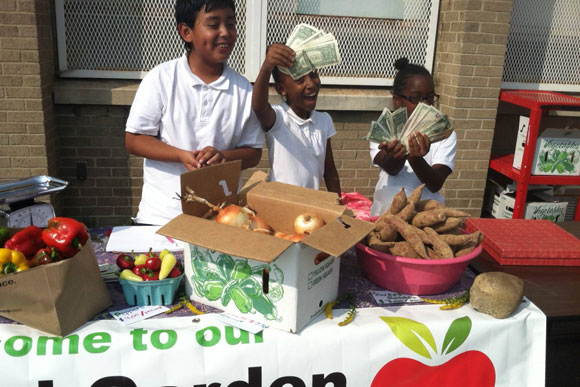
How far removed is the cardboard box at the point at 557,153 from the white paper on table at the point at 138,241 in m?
3.78

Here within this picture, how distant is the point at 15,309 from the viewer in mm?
1714

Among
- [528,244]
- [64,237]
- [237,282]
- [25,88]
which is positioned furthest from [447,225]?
[25,88]

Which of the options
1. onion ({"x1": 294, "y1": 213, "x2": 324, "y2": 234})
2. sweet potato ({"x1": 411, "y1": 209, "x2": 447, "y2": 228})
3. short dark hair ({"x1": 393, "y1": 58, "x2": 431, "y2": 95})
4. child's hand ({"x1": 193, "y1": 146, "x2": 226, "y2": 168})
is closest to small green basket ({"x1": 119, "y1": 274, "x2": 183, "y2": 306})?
onion ({"x1": 294, "y1": 213, "x2": 324, "y2": 234})

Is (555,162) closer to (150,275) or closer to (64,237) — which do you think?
(150,275)

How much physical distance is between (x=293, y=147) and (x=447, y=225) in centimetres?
108

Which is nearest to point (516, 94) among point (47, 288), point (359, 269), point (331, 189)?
point (331, 189)

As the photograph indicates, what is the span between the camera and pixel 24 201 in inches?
93.9

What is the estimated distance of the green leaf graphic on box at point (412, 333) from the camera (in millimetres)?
1890

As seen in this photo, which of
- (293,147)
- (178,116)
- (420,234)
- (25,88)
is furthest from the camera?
(25,88)

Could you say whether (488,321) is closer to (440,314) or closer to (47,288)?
(440,314)

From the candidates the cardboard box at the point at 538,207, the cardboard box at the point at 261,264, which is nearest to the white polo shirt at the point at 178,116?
the cardboard box at the point at 261,264

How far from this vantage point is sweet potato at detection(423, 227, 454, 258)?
6.66 feet

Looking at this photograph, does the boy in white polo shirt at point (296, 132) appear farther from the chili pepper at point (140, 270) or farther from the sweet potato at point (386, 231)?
the chili pepper at point (140, 270)

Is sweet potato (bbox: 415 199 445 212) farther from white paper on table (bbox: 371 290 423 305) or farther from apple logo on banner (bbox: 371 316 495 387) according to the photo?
apple logo on banner (bbox: 371 316 495 387)
